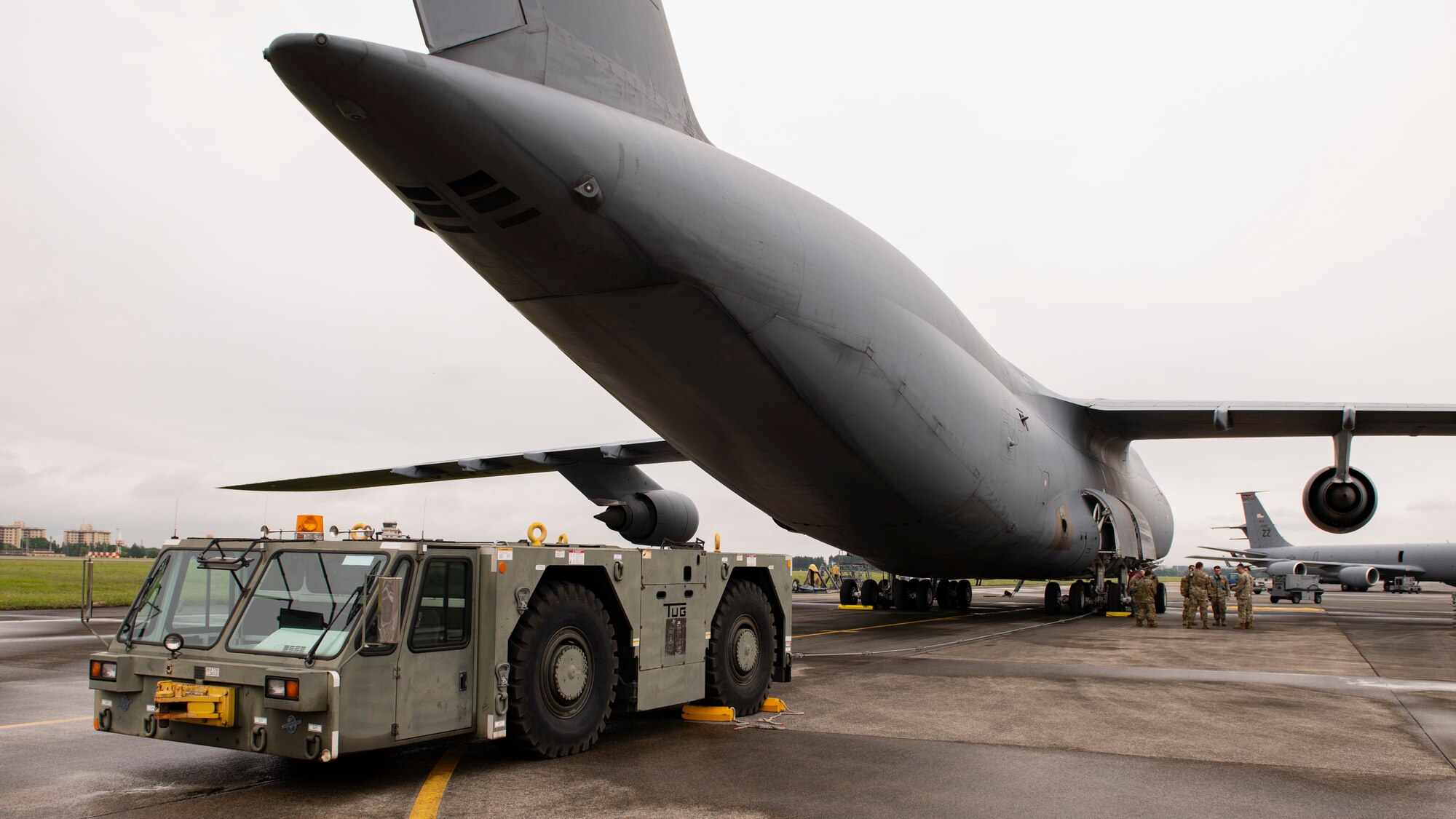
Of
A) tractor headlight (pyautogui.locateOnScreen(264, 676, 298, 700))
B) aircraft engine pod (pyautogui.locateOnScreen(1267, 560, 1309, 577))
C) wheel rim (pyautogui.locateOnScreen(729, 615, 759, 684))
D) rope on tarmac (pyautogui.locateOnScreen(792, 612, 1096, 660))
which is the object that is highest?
tractor headlight (pyautogui.locateOnScreen(264, 676, 298, 700))

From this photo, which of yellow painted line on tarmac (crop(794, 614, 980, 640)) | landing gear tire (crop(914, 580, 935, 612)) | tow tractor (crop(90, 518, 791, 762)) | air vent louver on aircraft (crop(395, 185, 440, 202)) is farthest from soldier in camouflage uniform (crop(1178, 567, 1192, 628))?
air vent louver on aircraft (crop(395, 185, 440, 202))

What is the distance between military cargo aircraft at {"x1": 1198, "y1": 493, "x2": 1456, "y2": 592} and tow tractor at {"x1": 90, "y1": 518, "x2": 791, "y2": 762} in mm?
40834

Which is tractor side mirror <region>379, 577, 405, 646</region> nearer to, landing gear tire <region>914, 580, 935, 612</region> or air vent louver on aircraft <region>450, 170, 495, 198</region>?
air vent louver on aircraft <region>450, 170, 495, 198</region>

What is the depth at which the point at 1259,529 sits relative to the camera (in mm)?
49125

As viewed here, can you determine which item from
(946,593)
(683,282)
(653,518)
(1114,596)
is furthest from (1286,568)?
(683,282)

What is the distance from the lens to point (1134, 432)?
21250mm

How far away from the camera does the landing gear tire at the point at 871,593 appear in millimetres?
24281

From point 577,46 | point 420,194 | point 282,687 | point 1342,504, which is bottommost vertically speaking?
point 282,687

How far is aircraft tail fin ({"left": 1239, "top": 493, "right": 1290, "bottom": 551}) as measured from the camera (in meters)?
48.8

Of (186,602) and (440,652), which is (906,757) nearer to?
(440,652)

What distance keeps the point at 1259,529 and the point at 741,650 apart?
48191 mm

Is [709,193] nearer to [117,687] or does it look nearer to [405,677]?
[405,677]

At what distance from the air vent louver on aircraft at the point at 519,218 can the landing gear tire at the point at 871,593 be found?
18213 millimetres

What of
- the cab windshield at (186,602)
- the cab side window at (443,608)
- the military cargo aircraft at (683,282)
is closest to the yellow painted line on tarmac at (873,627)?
the military cargo aircraft at (683,282)
